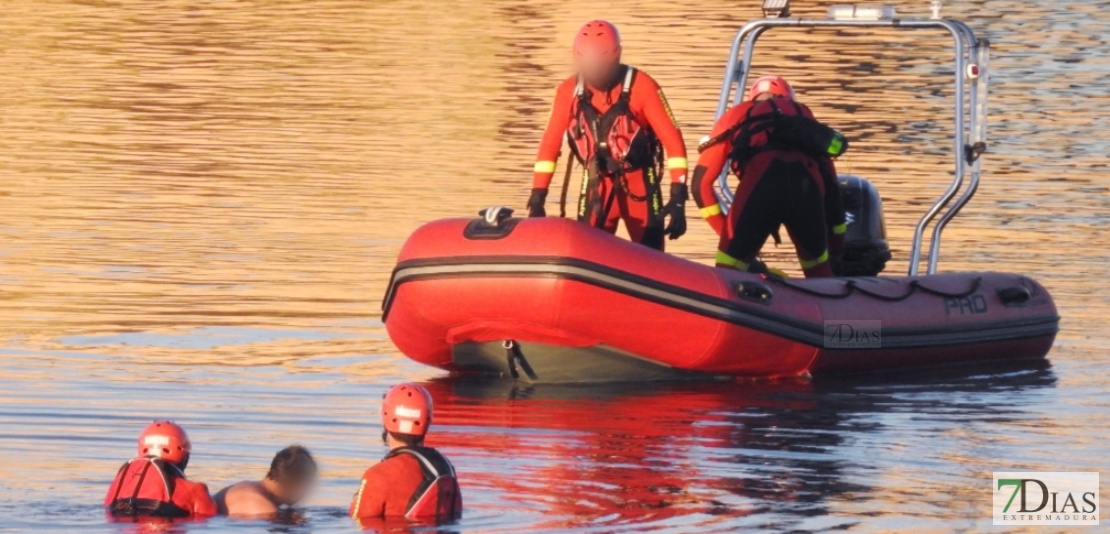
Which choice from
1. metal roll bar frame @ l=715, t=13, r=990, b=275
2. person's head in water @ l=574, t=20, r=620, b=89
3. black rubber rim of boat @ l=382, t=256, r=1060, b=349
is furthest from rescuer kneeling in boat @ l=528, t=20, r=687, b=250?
metal roll bar frame @ l=715, t=13, r=990, b=275

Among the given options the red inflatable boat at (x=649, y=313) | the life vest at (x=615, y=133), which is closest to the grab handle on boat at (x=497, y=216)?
the red inflatable boat at (x=649, y=313)

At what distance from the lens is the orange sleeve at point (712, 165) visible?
1043 cm

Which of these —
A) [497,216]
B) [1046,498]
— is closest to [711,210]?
[497,216]

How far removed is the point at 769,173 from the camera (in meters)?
10.4

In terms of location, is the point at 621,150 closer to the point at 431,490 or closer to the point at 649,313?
the point at 649,313

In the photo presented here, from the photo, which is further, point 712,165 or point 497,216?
point 712,165

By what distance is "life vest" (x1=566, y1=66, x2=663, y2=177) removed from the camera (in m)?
10.2

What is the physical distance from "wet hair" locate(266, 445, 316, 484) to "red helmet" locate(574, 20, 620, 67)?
3.54 meters

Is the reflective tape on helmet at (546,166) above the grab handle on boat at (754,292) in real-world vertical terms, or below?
above

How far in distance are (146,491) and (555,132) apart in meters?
3.87

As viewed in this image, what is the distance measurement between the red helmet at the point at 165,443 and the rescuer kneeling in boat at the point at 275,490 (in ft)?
0.74

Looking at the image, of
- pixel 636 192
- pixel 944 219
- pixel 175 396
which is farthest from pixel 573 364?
pixel 944 219

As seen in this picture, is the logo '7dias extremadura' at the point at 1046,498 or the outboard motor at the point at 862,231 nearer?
the logo '7dias extremadura' at the point at 1046,498

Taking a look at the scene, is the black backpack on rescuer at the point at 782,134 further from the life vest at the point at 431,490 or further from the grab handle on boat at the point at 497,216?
the life vest at the point at 431,490
